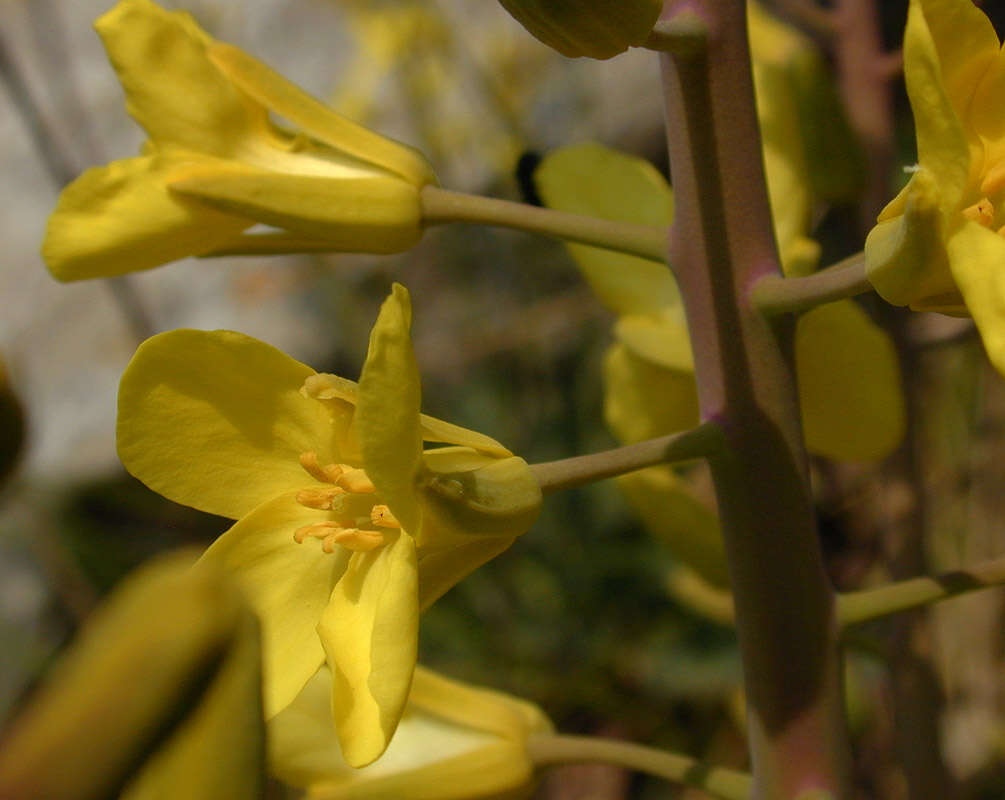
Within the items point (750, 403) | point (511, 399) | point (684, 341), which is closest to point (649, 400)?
point (684, 341)

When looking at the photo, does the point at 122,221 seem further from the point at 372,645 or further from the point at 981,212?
the point at 981,212

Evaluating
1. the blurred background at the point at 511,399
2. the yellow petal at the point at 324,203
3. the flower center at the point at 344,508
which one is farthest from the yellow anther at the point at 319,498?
the blurred background at the point at 511,399

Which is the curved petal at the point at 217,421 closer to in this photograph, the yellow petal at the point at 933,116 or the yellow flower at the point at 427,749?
the yellow flower at the point at 427,749

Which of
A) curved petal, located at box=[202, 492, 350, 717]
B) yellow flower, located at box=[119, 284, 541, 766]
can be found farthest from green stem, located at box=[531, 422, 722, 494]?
curved petal, located at box=[202, 492, 350, 717]

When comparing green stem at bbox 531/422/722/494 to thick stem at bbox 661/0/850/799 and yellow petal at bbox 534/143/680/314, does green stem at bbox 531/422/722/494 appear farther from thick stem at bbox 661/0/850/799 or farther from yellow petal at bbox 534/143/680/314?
yellow petal at bbox 534/143/680/314

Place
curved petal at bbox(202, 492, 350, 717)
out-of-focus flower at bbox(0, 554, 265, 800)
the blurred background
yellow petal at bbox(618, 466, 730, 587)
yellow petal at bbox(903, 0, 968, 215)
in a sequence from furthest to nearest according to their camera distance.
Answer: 1. the blurred background
2. yellow petal at bbox(618, 466, 730, 587)
3. curved petal at bbox(202, 492, 350, 717)
4. yellow petal at bbox(903, 0, 968, 215)
5. out-of-focus flower at bbox(0, 554, 265, 800)

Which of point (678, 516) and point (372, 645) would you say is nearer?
point (372, 645)
